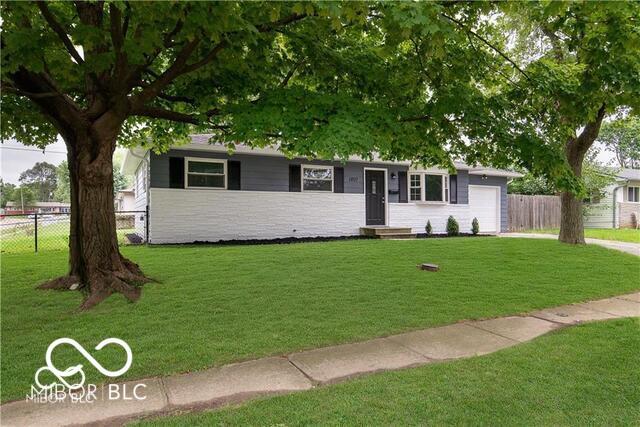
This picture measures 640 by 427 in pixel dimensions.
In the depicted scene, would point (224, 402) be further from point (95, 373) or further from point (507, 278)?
point (507, 278)

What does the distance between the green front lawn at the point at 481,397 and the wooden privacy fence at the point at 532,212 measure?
18.3 metres

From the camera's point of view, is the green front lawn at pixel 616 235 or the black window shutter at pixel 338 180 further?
the green front lawn at pixel 616 235

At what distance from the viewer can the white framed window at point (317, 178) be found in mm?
13992

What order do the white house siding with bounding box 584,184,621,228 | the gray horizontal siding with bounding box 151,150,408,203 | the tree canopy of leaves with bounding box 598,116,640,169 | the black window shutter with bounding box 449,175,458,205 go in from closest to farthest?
the gray horizontal siding with bounding box 151,150,408,203, the black window shutter with bounding box 449,175,458,205, the white house siding with bounding box 584,184,621,228, the tree canopy of leaves with bounding box 598,116,640,169

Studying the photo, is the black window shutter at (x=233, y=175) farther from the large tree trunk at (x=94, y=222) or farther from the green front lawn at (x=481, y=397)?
the green front lawn at (x=481, y=397)

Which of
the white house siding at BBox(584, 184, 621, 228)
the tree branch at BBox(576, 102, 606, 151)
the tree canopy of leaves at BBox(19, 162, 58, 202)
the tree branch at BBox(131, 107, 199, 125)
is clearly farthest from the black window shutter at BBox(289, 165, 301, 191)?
the tree canopy of leaves at BBox(19, 162, 58, 202)

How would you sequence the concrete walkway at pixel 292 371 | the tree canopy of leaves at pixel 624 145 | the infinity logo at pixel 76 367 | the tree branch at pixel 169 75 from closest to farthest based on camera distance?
the concrete walkway at pixel 292 371
the infinity logo at pixel 76 367
the tree branch at pixel 169 75
the tree canopy of leaves at pixel 624 145

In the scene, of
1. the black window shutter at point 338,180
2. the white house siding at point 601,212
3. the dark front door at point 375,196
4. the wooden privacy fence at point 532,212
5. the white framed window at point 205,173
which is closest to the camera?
the white framed window at point 205,173

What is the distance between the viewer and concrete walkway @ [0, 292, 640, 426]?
2764mm

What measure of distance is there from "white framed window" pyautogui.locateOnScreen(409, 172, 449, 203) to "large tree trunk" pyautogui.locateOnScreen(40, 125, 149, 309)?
39.2 feet

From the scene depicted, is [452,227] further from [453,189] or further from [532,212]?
[532,212]

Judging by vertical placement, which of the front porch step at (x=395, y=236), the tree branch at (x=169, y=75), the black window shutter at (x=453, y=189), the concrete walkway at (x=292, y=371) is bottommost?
the concrete walkway at (x=292, y=371)

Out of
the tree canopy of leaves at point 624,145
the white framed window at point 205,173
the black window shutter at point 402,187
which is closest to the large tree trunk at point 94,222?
the white framed window at point 205,173

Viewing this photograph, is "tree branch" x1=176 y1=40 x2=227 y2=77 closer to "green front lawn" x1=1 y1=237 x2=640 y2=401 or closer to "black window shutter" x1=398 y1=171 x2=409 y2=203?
"green front lawn" x1=1 y1=237 x2=640 y2=401
